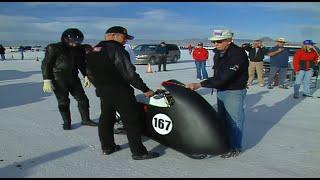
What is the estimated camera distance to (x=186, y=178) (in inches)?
186

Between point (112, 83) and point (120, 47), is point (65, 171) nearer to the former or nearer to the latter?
point (112, 83)

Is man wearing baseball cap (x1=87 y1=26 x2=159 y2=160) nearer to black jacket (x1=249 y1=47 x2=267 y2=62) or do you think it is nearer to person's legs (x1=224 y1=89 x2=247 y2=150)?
person's legs (x1=224 y1=89 x2=247 y2=150)

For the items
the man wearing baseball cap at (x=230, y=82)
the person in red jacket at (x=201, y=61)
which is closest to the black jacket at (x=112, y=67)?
the man wearing baseball cap at (x=230, y=82)

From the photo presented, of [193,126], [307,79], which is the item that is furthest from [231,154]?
[307,79]

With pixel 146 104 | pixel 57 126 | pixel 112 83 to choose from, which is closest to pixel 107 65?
pixel 112 83

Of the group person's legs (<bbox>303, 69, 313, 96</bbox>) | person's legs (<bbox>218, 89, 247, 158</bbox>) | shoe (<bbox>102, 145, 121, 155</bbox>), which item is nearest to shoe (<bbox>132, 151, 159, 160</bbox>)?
shoe (<bbox>102, 145, 121, 155</bbox>)

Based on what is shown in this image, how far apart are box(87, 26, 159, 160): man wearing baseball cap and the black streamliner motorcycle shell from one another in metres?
0.36

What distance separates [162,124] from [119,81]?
85cm

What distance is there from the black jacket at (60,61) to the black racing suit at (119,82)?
63.0 inches

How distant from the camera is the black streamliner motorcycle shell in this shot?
17.4 feet

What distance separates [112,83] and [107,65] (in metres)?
0.26

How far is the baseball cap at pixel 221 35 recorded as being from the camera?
216 inches

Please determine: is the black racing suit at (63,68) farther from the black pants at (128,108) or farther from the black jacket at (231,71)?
the black jacket at (231,71)

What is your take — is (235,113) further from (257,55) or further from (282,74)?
(257,55)
